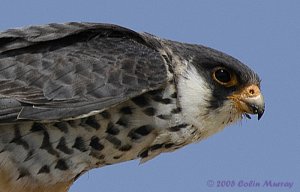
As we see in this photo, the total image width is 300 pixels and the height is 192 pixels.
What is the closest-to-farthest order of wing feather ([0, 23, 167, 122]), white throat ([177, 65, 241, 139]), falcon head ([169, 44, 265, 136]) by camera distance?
wing feather ([0, 23, 167, 122]) → white throat ([177, 65, 241, 139]) → falcon head ([169, 44, 265, 136])

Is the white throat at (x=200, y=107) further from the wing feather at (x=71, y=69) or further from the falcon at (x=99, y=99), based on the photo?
the wing feather at (x=71, y=69)

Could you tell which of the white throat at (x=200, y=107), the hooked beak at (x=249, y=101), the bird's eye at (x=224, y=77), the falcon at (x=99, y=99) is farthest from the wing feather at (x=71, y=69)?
the hooked beak at (x=249, y=101)

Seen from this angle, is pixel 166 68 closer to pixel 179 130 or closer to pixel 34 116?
pixel 179 130

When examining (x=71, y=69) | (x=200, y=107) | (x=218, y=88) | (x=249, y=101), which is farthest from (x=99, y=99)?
(x=249, y=101)

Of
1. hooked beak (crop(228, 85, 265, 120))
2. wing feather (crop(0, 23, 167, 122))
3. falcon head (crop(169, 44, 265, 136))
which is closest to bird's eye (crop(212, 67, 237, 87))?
falcon head (crop(169, 44, 265, 136))

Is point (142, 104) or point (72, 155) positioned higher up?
point (142, 104)

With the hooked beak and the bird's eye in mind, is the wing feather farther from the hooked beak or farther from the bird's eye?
the hooked beak

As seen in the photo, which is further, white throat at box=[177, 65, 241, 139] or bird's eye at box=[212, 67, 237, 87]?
bird's eye at box=[212, 67, 237, 87]

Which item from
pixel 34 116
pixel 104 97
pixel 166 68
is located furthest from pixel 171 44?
pixel 34 116
